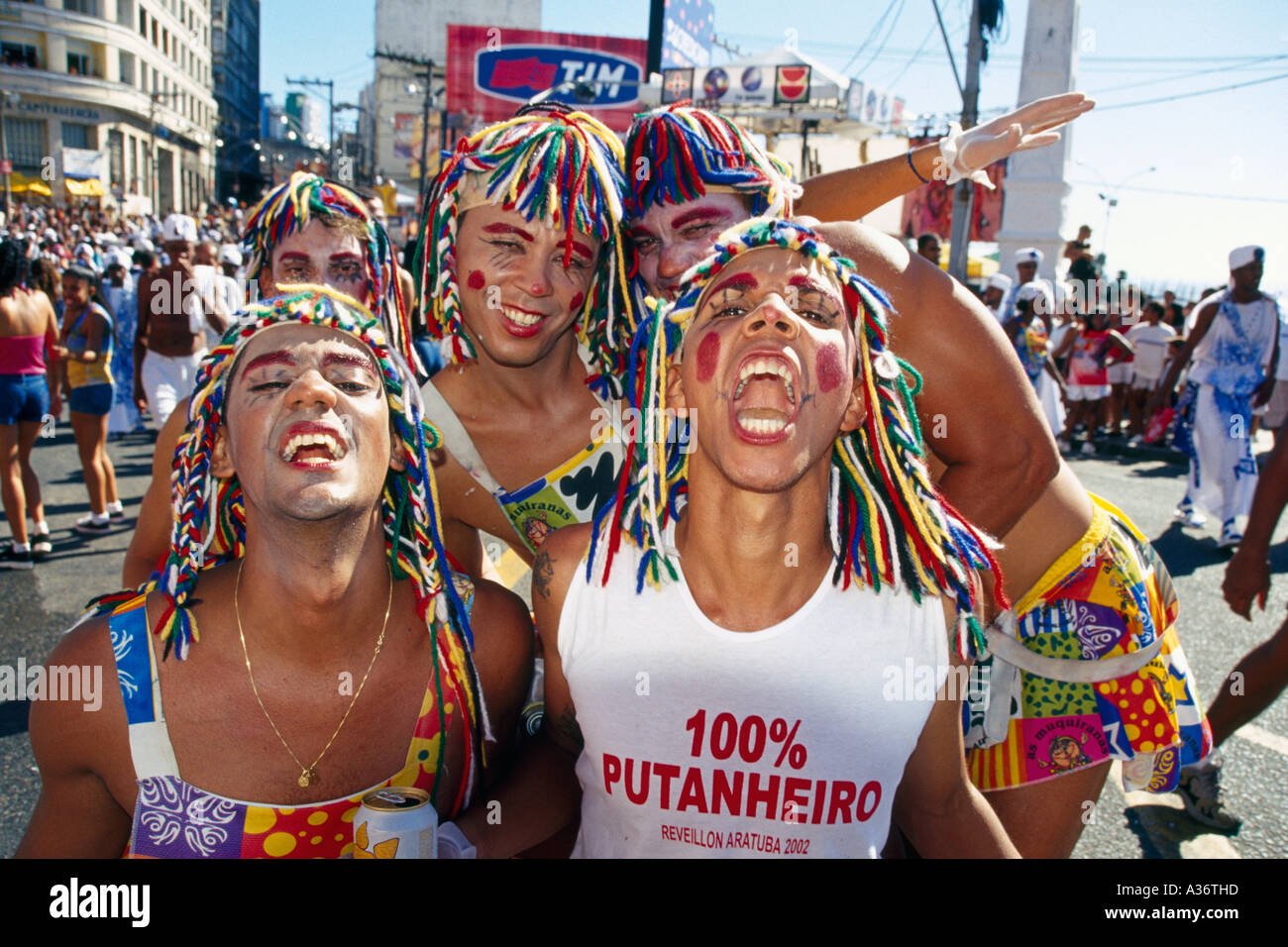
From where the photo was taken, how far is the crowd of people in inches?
69.0

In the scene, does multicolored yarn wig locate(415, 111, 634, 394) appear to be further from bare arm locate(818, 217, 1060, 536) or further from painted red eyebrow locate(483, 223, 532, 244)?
bare arm locate(818, 217, 1060, 536)

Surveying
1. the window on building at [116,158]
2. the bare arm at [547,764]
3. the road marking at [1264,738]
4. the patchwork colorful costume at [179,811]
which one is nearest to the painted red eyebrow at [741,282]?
the bare arm at [547,764]

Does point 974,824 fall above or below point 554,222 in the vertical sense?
below

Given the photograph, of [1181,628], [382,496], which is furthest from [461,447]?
[1181,628]

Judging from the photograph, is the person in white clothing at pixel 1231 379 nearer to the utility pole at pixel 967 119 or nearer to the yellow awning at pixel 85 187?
the utility pole at pixel 967 119

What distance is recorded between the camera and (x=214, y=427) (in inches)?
80.9

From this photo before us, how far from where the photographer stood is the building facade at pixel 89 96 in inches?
1908

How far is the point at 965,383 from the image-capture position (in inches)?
82.7

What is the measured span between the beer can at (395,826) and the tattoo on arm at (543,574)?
490mm

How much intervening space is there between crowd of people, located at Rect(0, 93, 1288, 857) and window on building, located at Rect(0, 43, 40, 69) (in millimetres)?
63267
